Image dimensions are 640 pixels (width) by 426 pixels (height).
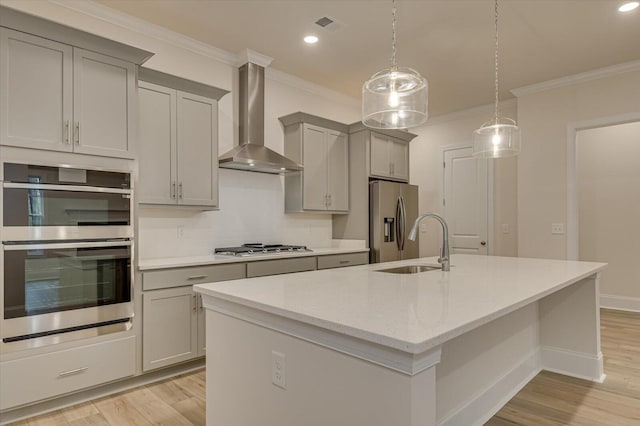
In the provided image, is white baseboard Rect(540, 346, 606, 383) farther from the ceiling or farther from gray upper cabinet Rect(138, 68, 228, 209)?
gray upper cabinet Rect(138, 68, 228, 209)

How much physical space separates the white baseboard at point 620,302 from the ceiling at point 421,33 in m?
3.03

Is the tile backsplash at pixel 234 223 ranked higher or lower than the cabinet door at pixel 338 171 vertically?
lower

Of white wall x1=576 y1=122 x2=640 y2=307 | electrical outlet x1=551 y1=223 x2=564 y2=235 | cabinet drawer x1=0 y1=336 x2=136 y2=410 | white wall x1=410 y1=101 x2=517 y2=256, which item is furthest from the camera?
white wall x1=410 y1=101 x2=517 y2=256

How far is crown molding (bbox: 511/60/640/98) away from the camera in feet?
14.0

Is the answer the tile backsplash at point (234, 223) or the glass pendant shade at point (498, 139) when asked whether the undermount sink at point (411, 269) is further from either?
the tile backsplash at point (234, 223)

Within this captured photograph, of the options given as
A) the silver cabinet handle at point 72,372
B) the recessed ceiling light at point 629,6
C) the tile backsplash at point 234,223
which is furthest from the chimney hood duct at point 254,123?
the recessed ceiling light at point 629,6

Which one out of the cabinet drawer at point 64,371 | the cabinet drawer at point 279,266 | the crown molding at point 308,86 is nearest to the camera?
the cabinet drawer at point 64,371

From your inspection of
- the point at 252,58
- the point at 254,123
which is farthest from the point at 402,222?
the point at 252,58

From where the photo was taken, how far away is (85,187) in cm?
254

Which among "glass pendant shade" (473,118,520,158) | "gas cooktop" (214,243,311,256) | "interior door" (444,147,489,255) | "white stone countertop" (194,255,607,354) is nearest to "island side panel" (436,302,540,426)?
"white stone countertop" (194,255,607,354)

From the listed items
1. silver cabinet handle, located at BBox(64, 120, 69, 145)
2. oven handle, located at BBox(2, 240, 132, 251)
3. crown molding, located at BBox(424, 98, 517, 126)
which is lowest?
oven handle, located at BBox(2, 240, 132, 251)

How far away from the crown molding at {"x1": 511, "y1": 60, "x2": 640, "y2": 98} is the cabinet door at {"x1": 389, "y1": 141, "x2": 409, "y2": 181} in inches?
63.3

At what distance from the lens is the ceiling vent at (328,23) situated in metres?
3.29

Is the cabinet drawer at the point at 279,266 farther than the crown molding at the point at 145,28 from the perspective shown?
Yes
